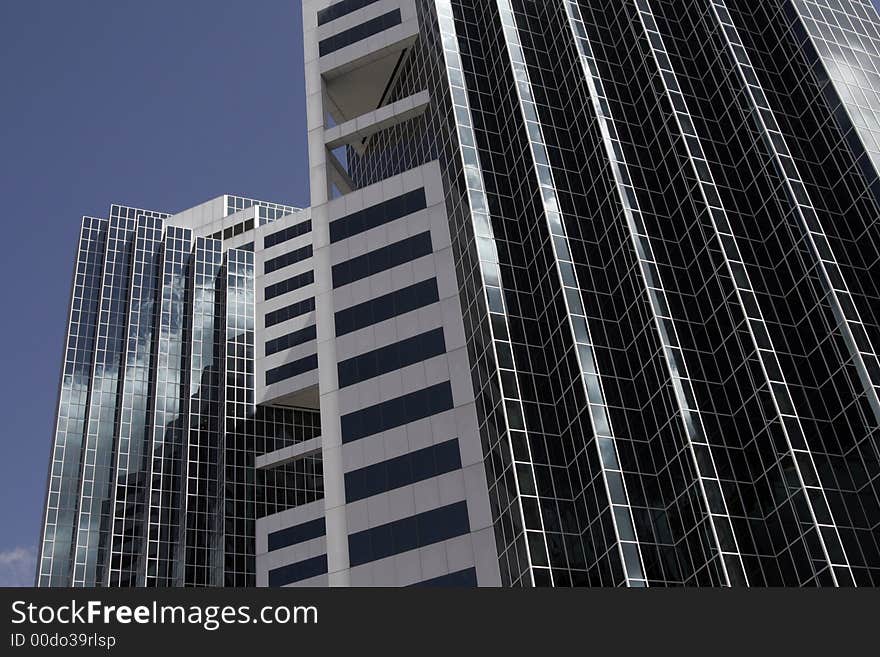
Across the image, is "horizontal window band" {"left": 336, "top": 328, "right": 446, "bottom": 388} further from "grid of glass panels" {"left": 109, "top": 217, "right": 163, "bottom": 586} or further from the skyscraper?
"grid of glass panels" {"left": 109, "top": 217, "right": 163, "bottom": 586}

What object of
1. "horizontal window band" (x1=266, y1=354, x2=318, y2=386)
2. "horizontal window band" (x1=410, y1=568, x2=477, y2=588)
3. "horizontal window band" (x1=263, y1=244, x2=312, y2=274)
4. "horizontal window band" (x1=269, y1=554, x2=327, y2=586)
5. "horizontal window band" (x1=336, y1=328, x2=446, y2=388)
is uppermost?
"horizontal window band" (x1=263, y1=244, x2=312, y2=274)

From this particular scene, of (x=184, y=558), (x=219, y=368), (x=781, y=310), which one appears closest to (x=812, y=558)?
(x=781, y=310)

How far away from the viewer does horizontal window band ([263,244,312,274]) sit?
4843 inches

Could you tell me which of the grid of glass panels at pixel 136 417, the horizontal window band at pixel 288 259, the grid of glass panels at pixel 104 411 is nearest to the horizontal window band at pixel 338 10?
the horizontal window band at pixel 288 259

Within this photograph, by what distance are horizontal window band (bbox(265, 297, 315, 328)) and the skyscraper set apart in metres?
17.5

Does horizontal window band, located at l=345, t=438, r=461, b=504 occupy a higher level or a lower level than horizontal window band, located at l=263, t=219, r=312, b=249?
lower

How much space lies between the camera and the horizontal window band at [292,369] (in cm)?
11038

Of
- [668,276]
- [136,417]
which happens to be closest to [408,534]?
[668,276]

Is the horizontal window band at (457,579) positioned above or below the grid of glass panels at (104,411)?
below

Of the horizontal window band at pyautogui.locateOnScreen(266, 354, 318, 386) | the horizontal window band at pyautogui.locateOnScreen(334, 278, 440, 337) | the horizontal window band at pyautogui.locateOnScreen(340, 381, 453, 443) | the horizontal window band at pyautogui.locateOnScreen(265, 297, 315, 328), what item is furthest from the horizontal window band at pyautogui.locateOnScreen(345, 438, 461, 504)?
the horizontal window band at pyautogui.locateOnScreen(265, 297, 315, 328)

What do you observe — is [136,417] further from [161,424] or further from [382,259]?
[382,259]

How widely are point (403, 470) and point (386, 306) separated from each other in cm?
1384

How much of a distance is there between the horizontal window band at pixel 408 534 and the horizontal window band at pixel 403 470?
9.00 ft

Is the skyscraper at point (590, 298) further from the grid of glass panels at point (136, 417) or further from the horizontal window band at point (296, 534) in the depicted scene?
the grid of glass panels at point (136, 417)
